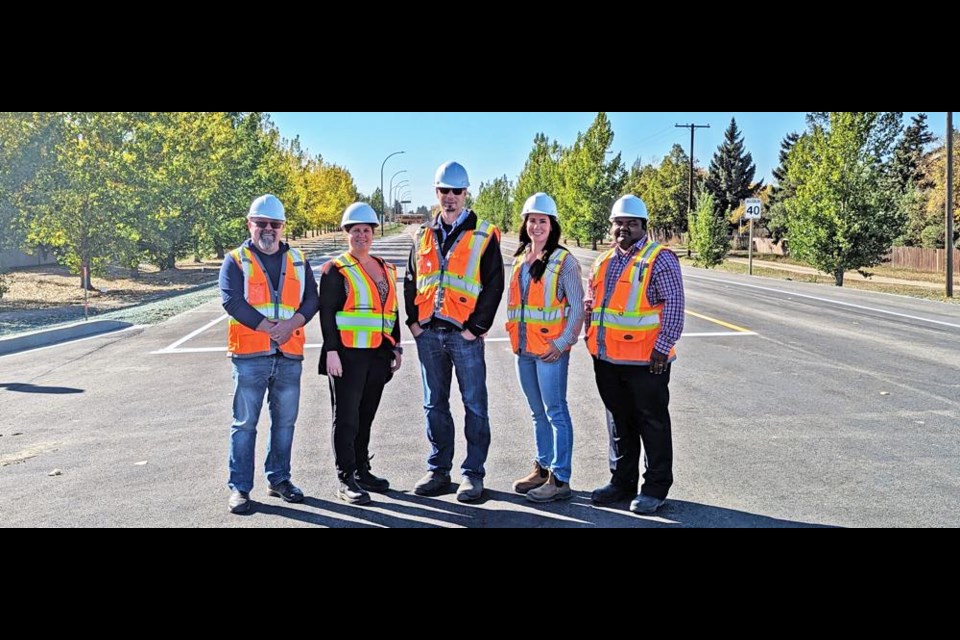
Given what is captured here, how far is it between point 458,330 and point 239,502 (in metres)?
1.82

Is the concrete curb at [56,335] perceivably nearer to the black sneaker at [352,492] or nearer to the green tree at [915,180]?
the black sneaker at [352,492]

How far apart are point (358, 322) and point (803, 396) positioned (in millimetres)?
5413

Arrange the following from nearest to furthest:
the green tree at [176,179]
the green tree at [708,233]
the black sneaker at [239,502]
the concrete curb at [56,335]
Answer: the black sneaker at [239,502], the concrete curb at [56,335], the green tree at [176,179], the green tree at [708,233]

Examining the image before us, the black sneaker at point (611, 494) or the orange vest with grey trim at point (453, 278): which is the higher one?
the orange vest with grey trim at point (453, 278)

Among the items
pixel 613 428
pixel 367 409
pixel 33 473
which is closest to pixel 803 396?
pixel 613 428

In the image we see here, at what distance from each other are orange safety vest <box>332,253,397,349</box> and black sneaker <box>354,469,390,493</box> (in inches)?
36.0

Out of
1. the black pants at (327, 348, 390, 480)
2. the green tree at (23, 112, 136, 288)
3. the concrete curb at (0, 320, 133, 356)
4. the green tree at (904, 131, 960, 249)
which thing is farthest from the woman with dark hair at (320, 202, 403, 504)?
the green tree at (904, 131, 960, 249)

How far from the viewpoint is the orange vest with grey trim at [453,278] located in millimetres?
5066

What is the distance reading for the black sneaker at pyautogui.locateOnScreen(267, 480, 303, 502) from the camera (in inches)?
198

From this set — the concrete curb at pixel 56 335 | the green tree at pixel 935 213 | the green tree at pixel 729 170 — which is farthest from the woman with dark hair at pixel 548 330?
the green tree at pixel 729 170

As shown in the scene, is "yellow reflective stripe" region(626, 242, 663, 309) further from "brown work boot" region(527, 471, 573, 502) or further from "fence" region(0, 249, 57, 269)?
"fence" region(0, 249, 57, 269)

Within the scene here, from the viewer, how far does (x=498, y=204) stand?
123 meters
